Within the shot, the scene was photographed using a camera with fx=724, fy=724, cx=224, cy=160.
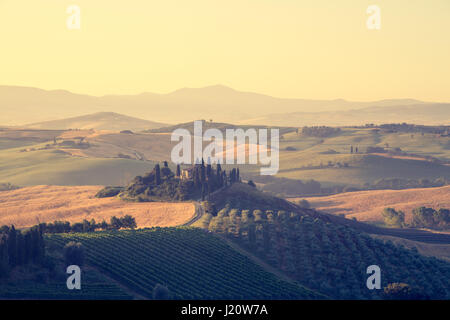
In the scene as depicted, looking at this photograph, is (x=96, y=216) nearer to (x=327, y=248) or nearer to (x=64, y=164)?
(x=327, y=248)

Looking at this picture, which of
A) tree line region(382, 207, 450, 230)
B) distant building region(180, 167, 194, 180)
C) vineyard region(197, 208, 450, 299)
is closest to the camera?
vineyard region(197, 208, 450, 299)

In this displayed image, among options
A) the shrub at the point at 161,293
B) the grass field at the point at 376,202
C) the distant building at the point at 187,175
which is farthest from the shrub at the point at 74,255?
the grass field at the point at 376,202

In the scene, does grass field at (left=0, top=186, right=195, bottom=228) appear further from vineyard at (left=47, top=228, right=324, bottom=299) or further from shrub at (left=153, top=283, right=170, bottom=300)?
shrub at (left=153, top=283, right=170, bottom=300)

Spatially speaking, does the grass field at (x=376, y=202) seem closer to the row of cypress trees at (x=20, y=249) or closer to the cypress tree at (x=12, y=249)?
the row of cypress trees at (x=20, y=249)

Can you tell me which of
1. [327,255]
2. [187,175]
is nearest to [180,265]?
[327,255]

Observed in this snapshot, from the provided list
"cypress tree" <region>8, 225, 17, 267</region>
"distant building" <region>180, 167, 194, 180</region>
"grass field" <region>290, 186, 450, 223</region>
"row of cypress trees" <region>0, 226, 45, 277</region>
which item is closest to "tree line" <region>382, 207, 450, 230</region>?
"grass field" <region>290, 186, 450, 223</region>

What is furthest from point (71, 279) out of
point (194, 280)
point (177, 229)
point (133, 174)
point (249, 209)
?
point (133, 174)
